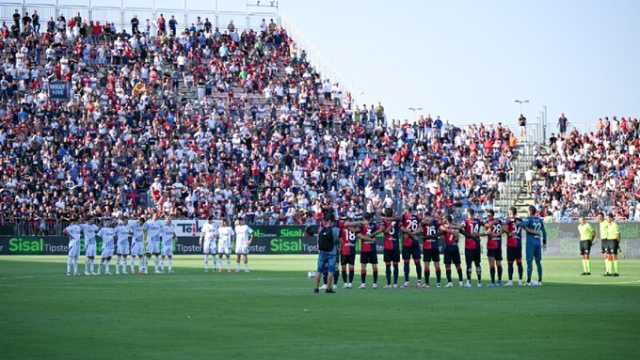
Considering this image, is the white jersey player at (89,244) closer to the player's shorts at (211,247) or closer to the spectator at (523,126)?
the player's shorts at (211,247)

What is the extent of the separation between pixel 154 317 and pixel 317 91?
166 feet

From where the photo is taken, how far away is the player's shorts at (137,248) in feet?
144

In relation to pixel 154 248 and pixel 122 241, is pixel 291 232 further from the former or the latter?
pixel 122 241

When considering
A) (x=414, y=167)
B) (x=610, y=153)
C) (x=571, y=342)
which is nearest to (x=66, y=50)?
(x=414, y=167)

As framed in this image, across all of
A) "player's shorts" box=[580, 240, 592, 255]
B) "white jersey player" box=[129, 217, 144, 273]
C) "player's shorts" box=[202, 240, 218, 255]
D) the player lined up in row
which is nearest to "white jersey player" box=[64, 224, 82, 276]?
the player lined up in row

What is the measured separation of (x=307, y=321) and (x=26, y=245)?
4107 cm

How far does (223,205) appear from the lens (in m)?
61.8

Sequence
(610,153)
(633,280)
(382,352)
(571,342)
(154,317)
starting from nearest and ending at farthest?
(382,352) → (571,342) → (154,317) → (633,280) → (610,153)

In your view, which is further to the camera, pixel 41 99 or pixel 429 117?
pixel 429 117

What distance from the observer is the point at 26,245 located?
60281 millimetres

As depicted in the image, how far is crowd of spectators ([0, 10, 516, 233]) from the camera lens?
60.7 meters

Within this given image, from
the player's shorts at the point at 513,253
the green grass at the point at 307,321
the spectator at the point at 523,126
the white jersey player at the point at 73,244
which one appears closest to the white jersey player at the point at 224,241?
the white jersey player at the point at 73,244

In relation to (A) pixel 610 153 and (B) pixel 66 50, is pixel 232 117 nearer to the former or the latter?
(B) pixel 66 50

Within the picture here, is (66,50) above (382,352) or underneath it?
above
